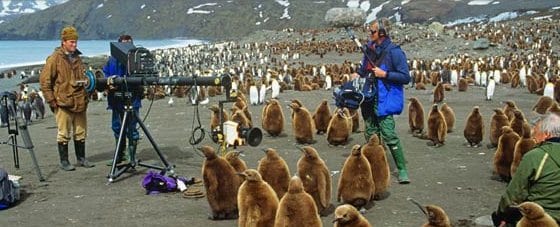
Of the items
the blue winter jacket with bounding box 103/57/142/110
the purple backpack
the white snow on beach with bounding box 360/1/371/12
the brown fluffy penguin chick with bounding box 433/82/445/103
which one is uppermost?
the white snow on beach with bounding box 360/1/371/12

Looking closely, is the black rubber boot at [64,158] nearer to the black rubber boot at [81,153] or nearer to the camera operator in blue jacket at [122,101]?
the black rubber boot at [81,153]

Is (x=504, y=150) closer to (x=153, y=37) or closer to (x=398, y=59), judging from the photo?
(x=398, y=59)

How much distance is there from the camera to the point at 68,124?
800 cm

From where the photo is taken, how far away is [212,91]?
19969mm

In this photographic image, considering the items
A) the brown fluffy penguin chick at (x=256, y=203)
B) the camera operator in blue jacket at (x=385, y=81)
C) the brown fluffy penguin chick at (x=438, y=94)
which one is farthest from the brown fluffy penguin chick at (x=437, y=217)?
the brown fluffy penguin chick at (x=438, y=94)

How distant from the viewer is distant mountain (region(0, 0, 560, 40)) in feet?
333

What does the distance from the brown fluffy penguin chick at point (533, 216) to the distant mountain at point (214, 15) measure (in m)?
83.6

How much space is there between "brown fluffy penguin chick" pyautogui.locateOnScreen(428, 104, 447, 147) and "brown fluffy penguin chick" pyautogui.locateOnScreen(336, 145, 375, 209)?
4042mm

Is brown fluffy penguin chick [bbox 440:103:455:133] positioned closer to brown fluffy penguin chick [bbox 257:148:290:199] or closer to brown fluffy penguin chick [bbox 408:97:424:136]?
brown fluffy penguin chick [bbox 408:97:424:136]

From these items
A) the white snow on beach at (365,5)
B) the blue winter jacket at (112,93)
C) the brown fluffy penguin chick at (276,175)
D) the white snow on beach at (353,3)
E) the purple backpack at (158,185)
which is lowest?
the purple backpack at (158,185)

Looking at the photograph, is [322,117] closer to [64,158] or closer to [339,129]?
[339,129]

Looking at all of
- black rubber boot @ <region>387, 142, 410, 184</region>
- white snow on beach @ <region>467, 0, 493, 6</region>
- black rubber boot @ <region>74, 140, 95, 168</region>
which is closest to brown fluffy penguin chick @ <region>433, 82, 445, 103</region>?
black rubber boot @ <region>387, 142, 410, 184</region>

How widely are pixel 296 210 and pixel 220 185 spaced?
137cm

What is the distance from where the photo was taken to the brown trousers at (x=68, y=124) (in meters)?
7.89
